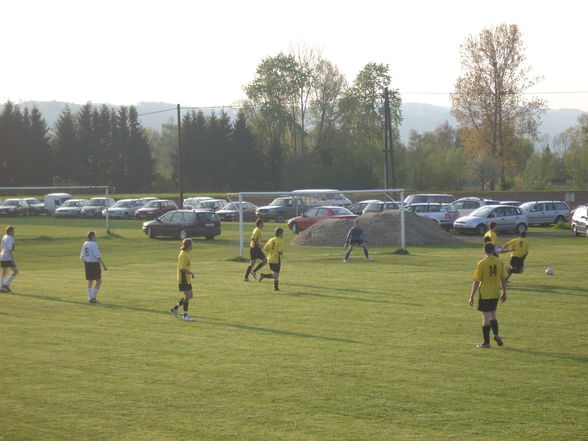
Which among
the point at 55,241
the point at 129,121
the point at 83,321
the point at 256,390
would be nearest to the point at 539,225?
the point at 55,241

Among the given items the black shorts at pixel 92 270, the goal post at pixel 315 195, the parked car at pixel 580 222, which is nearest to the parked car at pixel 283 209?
the goal post at pixel 315 195

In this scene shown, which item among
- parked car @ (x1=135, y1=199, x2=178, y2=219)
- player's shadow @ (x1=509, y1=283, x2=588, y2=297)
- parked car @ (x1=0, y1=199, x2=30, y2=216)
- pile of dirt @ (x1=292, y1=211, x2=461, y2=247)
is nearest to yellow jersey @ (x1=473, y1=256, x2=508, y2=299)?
player's shadow @ (x1=509, y1=283, x2=588, y2=297)

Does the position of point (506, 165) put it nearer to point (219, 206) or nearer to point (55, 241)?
point (219, 206)

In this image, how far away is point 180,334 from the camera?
15.9 metres

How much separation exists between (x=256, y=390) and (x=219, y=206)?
178 feet

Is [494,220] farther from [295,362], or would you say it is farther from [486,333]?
[295,362]

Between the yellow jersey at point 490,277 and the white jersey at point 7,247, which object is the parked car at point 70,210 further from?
the yellow jersey at point 490,277

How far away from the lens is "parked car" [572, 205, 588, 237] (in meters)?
42.4

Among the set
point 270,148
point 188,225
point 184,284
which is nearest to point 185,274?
point 184,284

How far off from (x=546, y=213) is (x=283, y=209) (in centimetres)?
1784

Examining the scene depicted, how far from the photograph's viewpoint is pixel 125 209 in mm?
68438

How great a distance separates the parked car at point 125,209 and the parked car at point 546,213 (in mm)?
34087

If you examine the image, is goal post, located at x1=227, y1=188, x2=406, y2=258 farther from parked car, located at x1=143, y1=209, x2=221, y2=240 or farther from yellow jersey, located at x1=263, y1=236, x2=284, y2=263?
yellow jersey, located at x1=263, y1=236, x2=284, y2=263

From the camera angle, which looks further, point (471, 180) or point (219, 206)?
point (471, 180)
